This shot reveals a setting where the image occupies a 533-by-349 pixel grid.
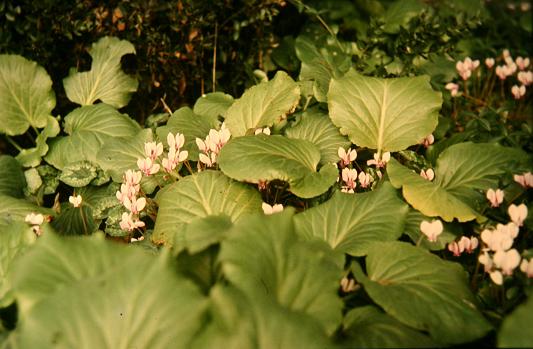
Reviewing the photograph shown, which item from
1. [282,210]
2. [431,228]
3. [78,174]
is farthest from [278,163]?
[78,174]

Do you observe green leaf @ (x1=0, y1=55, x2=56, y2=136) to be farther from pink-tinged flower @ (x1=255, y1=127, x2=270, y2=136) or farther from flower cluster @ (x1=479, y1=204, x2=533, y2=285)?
flower cluster @ (x1=479, y1=204, x2=533, y2=285)

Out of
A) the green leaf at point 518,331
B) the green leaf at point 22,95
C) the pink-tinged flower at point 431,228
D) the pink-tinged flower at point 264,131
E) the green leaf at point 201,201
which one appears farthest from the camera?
the green leaf at point 22,95

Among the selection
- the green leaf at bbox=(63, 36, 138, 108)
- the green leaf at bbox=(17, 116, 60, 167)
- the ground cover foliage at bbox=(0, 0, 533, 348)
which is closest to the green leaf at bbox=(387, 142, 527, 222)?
the ground cover foliage at bbox=(0, 0, 533, 348)

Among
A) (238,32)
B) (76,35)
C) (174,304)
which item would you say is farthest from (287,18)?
(174,304)

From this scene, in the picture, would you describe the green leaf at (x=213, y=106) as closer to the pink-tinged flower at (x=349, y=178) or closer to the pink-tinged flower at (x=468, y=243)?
the pink-tinged flower at (x=349, y=178)

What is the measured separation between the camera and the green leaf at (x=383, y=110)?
2.17 meters

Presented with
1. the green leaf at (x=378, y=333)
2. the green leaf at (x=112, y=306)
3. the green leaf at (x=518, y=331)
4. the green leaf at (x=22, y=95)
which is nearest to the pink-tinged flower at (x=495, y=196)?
the green leaf at (x=378, y=333)

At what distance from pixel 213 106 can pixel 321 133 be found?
24.1 inches

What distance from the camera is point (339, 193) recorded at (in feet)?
6.12

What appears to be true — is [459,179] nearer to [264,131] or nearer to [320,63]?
[264,131]

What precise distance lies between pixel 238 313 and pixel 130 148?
1293 mm

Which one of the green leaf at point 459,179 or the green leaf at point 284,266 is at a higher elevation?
the green leaf at point 284,266

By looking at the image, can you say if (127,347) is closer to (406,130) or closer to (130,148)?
(130,148)

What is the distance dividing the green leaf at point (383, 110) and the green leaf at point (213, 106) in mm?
606
